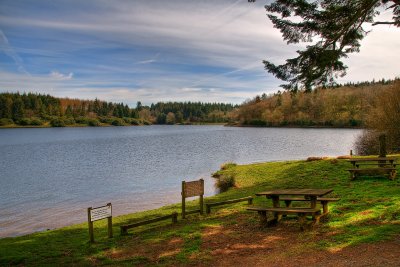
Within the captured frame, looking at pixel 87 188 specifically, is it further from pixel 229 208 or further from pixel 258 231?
pixel 258 231

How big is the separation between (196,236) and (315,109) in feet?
483

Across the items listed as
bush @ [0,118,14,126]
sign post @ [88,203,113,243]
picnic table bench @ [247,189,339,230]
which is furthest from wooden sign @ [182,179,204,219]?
bush @ [0,118,14,126]

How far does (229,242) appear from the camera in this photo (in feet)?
35.8

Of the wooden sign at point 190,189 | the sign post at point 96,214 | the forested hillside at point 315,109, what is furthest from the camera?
the forested hillside at point 315,109

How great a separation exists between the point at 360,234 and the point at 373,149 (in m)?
32.2

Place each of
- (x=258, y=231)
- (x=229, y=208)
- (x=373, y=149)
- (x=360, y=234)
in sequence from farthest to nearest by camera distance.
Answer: (x=373, y=149), (x=229, y=208), (x=258, y=231), (x=360, y=234)

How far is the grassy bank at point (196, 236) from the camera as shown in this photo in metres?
9.94

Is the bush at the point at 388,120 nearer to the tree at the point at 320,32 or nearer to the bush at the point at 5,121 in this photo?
the tree at the point at 320,32

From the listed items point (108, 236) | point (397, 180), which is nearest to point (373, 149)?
point (397, 180)

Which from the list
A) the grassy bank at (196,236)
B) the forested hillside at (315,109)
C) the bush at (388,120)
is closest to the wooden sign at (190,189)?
the grassy bank at (196,236)

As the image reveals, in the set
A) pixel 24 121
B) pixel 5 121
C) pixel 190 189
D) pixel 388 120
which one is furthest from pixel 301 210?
pixel 24 121

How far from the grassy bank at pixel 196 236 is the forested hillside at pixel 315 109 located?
113m

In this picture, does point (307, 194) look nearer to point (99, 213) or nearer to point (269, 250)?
point (269, 250)

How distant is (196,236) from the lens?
1191 centimetres
